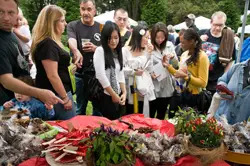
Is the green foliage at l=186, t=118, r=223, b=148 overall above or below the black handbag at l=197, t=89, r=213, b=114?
above

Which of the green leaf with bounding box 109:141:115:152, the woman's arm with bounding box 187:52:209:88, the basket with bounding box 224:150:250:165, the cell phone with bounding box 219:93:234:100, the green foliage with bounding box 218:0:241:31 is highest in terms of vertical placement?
the green foliage with bounding box 218:0:241:31

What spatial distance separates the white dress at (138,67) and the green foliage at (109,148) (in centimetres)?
173

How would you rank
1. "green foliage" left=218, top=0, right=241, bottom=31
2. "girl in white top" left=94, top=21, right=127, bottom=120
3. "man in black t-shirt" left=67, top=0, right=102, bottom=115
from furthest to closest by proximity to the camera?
1. "green foliage" left=218, top=0, right=241, bottom=31
2. "man in black t-shirt" left=67, top=0, right=102, bottom=115
3. "girl in white top" left=94, top=21, right=127, bottom=120

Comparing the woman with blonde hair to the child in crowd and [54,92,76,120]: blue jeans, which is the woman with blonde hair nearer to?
[54,92,76,120]: blue jeans

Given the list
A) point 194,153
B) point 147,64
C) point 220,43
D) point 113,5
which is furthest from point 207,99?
point 113,5

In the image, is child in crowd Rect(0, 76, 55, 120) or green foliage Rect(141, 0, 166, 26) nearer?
child in crowd Rect(0, 76, 55, 120)

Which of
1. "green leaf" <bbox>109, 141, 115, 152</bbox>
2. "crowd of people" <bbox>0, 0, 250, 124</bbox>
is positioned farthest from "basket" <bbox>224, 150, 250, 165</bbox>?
"green leaf" <bbox>109, 141, 115, 152</bbox>

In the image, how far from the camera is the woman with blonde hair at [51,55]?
2.21 metres

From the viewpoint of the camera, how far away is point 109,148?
Result: 145cm

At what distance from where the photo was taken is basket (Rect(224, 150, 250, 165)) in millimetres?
1777

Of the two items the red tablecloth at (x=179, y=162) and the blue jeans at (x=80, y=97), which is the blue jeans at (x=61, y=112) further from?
the blue jeans at (x=80, y=97)

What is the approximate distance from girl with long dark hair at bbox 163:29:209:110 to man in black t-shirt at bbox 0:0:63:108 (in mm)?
1734

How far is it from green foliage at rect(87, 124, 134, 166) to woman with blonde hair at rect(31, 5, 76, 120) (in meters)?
0.95

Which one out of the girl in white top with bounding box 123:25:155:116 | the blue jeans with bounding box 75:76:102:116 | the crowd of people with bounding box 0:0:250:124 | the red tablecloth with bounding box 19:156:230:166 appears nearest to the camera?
the red tablecloth with bounding box 19:156:230:166
